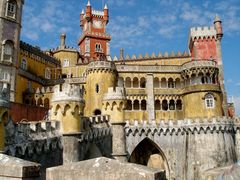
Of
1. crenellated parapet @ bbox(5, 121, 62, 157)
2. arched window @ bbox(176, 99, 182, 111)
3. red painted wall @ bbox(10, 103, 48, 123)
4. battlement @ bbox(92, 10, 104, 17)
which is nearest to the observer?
crenellated parapet @ bbox(5, 121, 62, 157)

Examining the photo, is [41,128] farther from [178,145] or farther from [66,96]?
[178,145]

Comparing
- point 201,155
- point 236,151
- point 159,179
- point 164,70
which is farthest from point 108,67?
point 159,179

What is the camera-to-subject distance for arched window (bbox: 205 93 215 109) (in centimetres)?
4284

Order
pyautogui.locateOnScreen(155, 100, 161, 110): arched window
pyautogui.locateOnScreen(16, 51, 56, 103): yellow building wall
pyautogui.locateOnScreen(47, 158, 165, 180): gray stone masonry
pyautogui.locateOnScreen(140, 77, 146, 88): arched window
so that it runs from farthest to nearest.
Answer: pyautogui.locateOnScreen(140, 77, 146, 88): arched window → pyautogui.locateOnScreen(155, 100, 161, 110): arched window → pyautogui.locateOnScreen(16, 51, 56, 103): yellow building wall → pyautogui.locateOnScreen(47, 158, 165, 180): gray stone masonry

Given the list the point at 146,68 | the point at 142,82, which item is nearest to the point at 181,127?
the point at 142,82

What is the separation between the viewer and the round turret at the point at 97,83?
41.8 meters

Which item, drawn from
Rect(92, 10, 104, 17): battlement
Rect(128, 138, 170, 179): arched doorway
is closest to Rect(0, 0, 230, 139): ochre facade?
Rect(128, 138, 170, 179): arched doorway

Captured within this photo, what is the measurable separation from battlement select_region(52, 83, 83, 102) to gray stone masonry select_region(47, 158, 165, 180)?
1064cm

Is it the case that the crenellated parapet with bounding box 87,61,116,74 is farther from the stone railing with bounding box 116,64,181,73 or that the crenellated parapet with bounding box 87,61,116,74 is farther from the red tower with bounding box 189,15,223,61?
the red tower with bounding box 189,15,223,61

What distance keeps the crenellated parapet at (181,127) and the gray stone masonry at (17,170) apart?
110 ft

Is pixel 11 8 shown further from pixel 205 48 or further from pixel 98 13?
pixel 205 48

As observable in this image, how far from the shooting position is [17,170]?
240 inches

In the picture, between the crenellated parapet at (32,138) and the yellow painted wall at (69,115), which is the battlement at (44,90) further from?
the yellow painted wall at (69,115)

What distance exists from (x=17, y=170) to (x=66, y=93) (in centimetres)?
1123
